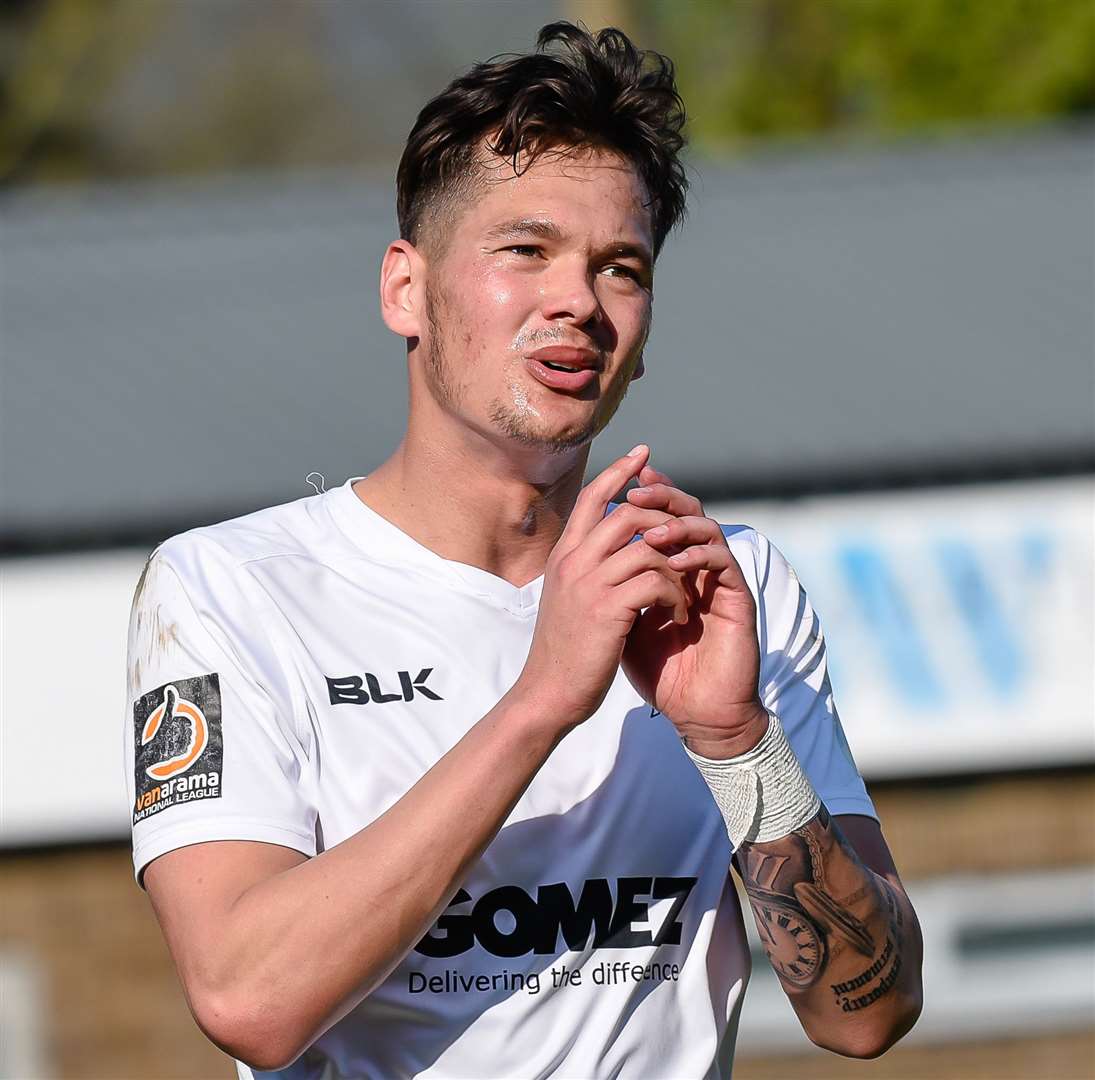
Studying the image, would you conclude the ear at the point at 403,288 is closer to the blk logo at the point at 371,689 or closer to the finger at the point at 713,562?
the blk logo at the point at 371,689

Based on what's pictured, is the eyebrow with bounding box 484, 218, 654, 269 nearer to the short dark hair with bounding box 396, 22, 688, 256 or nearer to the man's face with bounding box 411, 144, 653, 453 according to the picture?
the man's face with bounding box 411, 144, 653, 453

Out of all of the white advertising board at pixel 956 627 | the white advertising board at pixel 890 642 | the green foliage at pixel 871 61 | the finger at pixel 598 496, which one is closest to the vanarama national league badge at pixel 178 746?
the finger at pixel 598 496

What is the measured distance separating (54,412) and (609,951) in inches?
335

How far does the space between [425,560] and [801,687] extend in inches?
24.4

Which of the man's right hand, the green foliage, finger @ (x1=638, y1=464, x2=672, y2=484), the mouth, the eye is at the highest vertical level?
the green foliage

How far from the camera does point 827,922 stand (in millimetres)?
2363

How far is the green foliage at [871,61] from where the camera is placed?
16.7 meters

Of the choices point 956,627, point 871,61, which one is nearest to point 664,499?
point 956,627

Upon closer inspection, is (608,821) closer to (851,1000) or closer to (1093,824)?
(851,1000)

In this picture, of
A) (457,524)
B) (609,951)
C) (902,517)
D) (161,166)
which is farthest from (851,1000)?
(161,166)

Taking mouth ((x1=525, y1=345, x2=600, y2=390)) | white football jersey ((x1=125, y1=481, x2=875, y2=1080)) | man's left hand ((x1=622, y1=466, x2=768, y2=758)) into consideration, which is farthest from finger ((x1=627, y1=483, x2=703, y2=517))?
white football jersey ((x1=125, y1=481, x2=875, y2=1080))

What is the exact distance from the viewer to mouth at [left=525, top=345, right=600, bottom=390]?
2369 mm

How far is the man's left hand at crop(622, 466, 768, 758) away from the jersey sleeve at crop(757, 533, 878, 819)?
303 millimetres

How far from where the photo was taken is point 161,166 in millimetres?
26094
